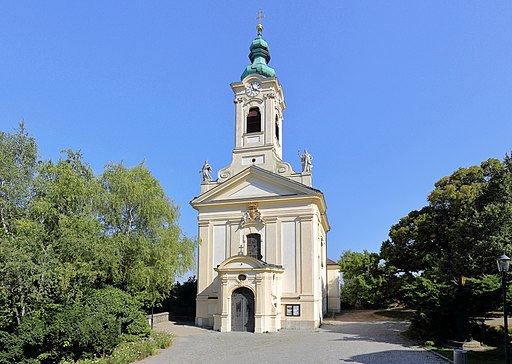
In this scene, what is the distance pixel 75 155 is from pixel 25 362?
890 centimetres

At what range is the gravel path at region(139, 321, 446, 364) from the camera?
51.5 ft

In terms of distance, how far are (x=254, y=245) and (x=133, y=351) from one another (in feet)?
45.1

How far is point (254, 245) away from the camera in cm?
2956

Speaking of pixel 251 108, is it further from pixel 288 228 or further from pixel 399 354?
pixel 399 354

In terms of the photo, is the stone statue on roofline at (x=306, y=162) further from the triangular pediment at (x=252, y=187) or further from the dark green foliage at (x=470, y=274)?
the dark green foliage at (x=470, y=274)

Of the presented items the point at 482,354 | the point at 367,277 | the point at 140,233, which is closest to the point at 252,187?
the point at 140,233

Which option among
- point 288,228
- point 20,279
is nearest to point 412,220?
point 288,228

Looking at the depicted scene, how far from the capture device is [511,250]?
1560cm

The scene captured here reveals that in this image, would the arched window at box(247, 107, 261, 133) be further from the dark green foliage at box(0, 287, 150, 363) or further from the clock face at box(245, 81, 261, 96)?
the dark green foliage at box(0, 287, 150, 363)

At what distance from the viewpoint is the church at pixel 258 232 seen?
26.0 metres

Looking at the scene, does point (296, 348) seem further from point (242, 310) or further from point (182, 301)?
point (182, 301)

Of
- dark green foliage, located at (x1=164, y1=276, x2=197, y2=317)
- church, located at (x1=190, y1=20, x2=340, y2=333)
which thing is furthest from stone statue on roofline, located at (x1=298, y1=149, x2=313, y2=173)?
dark green foliage, located at (x1=164, y1=276, x2=197, y2=317)

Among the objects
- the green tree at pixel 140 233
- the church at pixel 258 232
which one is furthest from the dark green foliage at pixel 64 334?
the church at pixel 258 232

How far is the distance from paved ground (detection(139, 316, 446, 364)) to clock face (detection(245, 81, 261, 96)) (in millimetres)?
17286
